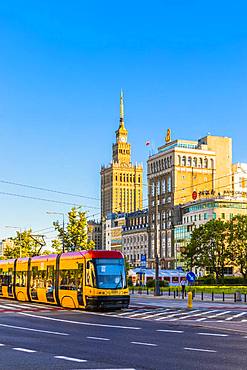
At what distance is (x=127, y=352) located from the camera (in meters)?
16.3

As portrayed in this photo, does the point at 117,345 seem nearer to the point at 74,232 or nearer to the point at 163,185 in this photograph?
the point at 74,232

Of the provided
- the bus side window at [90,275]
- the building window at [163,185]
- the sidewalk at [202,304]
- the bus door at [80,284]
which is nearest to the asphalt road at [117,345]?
the bus side window at [90,275]

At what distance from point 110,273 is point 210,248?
63.6 metres

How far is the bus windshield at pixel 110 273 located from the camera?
35188mm

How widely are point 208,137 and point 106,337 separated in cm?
17140

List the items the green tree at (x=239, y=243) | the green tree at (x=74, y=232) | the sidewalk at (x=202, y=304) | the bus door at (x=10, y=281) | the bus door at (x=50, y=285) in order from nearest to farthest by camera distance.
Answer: the bus door at (x=50, y=285)
the sidewalk at (x=202, y=304)
the bus door at (x=10, y=281)
the green tree at (x=74, y=232)
the green tree at (x=239, y=243)

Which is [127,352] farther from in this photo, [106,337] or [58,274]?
[58,274]

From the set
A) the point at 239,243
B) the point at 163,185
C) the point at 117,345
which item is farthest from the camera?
the point at 163,185

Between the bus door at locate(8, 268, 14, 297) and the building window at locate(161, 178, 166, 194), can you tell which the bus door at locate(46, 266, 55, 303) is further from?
the building window at locate(161, 178, 166, 194)

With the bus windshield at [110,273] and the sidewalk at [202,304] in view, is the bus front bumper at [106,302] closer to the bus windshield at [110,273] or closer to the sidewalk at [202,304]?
the bus windshield at [110,273]

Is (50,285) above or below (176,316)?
above

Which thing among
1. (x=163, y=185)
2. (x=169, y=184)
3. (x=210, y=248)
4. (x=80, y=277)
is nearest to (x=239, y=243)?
(x=210, y=248)

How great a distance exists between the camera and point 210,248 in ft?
320

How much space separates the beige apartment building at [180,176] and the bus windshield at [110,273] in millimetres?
137043
